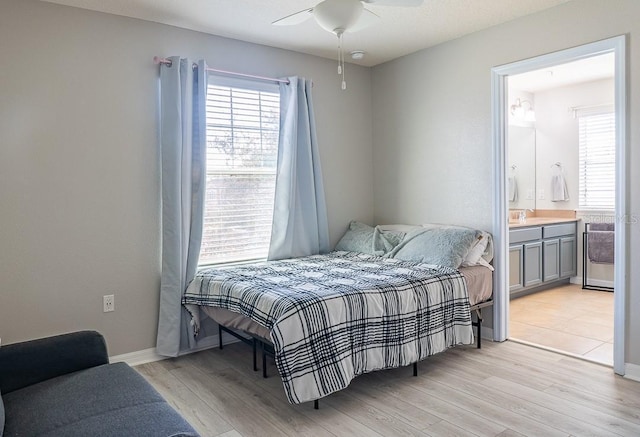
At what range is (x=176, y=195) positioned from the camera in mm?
3336

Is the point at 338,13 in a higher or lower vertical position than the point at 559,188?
higher

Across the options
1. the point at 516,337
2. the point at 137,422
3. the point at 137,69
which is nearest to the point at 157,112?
the point at 137,69

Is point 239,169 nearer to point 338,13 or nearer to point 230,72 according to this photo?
point 230,72

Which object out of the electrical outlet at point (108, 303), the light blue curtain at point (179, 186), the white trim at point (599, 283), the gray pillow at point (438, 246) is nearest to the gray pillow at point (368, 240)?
the gray pillow at point (438, 246)

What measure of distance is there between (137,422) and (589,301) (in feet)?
15.7

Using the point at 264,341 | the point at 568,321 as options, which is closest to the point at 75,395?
the point at 264,341

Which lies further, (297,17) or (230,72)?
(230,72)

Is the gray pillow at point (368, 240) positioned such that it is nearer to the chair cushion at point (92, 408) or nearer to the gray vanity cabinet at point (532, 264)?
the gray vanity cabinet at point (532, 264)

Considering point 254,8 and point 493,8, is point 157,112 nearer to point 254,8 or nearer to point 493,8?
point 254,8

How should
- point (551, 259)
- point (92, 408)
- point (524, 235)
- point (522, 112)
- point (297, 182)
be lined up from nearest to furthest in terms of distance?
point (92, 408), point (297, 182), point (524, 235), point (551, 259), point (522, 112)

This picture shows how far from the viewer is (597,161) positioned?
553 cm

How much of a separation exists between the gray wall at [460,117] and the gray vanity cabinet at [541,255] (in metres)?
1.19

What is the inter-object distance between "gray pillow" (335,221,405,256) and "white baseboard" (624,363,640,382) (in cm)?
181

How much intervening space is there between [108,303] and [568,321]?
12.7ft
